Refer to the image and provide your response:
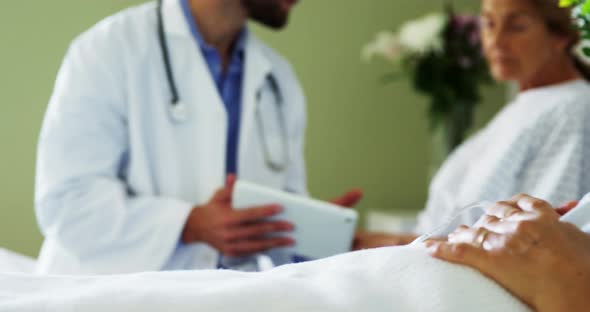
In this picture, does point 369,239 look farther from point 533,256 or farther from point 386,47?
point 386,47

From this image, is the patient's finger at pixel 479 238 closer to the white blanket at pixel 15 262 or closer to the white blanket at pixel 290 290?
the white blanket at pixel 290 290

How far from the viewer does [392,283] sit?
0.53 metres

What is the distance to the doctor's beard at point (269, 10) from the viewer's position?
4.77 feet

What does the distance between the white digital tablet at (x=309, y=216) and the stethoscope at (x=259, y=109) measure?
0.19 meters

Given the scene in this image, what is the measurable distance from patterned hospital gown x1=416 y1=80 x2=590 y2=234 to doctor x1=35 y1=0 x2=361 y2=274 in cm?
35

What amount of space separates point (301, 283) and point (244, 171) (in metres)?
0.85

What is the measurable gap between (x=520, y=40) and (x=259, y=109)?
52cm

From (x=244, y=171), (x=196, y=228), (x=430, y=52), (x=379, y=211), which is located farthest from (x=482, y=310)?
(x=379, y=211)

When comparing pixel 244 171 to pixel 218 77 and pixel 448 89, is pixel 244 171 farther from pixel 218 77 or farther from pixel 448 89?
pixel 448 89

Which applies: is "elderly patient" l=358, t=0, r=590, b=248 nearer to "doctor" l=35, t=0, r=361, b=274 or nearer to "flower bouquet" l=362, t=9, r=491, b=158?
"doctor" l=35, t=0, r=361, b=274

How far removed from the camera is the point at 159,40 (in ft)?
4.22

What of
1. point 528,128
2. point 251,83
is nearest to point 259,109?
point 251,83

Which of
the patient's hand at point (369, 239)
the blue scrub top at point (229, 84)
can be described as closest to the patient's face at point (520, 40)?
the patient's hand at point (369, 239)

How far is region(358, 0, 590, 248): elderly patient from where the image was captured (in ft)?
3.82
